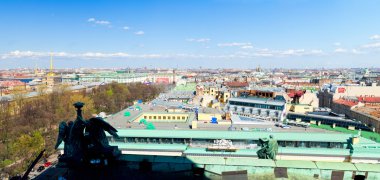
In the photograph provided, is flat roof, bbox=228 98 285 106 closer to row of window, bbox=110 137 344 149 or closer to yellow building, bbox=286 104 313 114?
yellow building, bbox=286 104 313 114

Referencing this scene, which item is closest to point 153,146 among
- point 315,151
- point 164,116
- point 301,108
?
point 164,116

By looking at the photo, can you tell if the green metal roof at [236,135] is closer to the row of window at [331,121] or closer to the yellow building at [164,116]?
the yellow building at [164,116]

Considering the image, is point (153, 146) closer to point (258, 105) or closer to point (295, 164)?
point (295, 164)

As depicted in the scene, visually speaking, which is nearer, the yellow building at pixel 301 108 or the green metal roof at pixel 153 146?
the green metal roof at pixel 153 146

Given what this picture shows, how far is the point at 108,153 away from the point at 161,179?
2.45 m

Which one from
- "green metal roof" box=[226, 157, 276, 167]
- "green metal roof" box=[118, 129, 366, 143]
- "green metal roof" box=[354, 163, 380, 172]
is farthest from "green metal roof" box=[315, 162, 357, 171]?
"green metal roof" box=[118, 129, 366, 143]

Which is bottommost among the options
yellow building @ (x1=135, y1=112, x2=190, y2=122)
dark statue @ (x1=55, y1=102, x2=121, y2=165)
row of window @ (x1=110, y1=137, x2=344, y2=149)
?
row of window @ (x1=110, y1=137, x2=344, y2=149)

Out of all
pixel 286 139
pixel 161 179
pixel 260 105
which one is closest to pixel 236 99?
pixel 260 105

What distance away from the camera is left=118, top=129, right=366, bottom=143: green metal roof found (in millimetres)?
29344

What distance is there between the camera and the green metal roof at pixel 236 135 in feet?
96.3

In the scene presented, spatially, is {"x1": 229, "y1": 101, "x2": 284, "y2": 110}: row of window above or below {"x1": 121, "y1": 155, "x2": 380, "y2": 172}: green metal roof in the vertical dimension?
below

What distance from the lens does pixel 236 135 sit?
98.0ft

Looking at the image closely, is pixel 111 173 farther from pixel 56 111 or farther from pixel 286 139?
pixel 56 111

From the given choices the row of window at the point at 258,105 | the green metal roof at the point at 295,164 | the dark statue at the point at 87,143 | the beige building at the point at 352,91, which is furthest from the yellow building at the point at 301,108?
the dark statue at the point at 87,143
